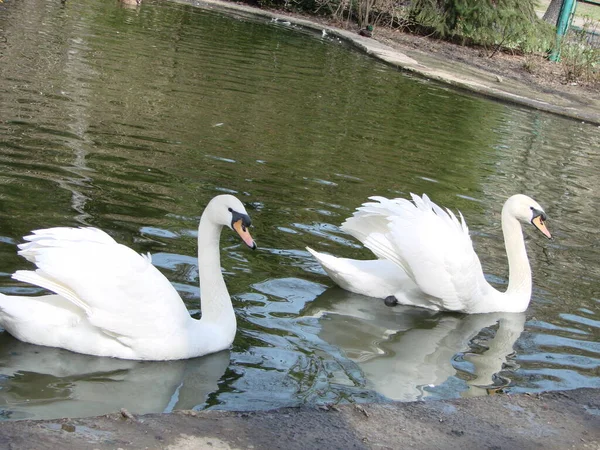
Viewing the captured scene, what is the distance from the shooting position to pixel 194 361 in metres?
4.52

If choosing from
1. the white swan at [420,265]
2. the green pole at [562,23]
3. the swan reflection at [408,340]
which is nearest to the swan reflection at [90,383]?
the swan reflection at [408,340]

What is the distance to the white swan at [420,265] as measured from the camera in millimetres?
5645

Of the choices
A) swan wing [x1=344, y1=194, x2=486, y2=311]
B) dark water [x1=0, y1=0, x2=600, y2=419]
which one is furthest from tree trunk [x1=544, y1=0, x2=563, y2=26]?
swan wing [x1=344, y1=194, x2=486, y2=311]

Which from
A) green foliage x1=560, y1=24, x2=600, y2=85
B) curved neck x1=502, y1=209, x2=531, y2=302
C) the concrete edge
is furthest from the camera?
green foliage x1=560, y1=24, x2=600, y2=85

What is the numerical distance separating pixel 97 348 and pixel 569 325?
3068mm

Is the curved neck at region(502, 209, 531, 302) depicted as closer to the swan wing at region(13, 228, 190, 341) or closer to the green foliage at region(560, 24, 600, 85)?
the swan wing at region(13, 228, 190, 341)

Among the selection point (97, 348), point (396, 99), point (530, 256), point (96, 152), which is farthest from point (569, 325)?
point (396, 99)

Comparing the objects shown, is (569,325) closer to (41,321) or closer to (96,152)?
(41,321)

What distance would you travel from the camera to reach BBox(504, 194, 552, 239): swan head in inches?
253

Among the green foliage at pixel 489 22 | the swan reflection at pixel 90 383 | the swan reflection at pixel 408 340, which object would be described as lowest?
the swan reflection at pixel 90 383

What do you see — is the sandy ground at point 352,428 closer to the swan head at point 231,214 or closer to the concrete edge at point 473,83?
the swan head at point 231,214

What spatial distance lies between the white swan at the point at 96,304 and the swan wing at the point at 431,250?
153 centimetres

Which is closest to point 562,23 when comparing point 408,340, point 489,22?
point 489,22

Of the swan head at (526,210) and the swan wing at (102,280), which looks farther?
the swan head at (526,210)
